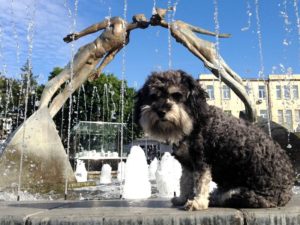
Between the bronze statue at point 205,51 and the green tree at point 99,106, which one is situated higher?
the green tree at point 99,106

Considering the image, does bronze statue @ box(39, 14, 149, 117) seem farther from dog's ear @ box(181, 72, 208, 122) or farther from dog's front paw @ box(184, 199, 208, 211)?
dog's front paw @ box(184, 199, 208, 211)

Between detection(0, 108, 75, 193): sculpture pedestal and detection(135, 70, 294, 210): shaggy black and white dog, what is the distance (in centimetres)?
783

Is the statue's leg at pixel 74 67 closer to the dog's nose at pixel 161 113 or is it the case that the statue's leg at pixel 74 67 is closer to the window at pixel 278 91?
the dog's nose at pixel 161 113

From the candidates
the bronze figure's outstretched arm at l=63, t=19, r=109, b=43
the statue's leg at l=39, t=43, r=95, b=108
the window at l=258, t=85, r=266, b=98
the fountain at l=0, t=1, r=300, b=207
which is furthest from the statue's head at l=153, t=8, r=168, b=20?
the window at l=258, t=85, r=266, b=98

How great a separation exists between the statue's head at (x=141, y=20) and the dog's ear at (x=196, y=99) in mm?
11206

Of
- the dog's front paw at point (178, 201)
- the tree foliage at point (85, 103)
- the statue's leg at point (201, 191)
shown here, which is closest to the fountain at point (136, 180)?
the dog's front paw at point (178, 201)

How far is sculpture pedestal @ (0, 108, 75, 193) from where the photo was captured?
1124cm

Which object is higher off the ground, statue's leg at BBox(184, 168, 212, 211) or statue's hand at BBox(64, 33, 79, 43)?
statue's hand at BBox(64, 33, 79, 43)

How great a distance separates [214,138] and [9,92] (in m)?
38.3

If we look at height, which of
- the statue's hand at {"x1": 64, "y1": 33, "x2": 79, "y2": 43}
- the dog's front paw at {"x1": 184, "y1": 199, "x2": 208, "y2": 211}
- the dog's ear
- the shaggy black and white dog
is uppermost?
the statue's hand at {"x1": 64, "y1": 33, "x2": 79, "y2": 43}

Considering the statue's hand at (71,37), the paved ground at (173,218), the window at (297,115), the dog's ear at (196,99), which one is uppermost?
the window at (297,115)

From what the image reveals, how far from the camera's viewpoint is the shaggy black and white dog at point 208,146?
3535mm

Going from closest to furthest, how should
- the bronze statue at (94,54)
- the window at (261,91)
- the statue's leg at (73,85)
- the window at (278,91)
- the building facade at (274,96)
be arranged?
the statue's leg at (73,85) < the bronze statue at (94,54) < the building facade at (274,96) < the window at (261,91) < the window at (278,91)

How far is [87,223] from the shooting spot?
315cm
